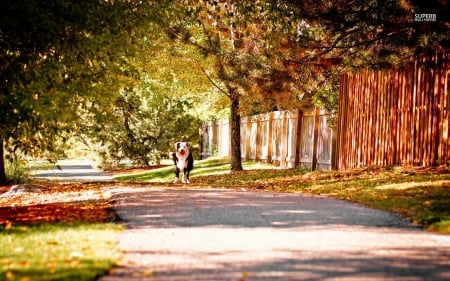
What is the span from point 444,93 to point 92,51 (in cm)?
806

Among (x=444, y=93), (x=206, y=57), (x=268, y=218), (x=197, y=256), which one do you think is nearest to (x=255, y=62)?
(x=206, y=57)

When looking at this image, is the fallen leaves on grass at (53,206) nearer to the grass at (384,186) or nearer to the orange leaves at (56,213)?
the orange leaves at (56,213)

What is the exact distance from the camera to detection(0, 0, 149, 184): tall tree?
445 inches

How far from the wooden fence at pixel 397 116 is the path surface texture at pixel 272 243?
500 cm

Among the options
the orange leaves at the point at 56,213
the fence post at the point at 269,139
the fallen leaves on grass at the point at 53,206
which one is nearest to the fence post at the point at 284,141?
the fence post at the point at 269,139

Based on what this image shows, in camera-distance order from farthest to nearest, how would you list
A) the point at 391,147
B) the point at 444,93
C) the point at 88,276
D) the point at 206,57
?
the point at 206,57 < the point at 391,147 < the point at 444,93 < the point at 88,276

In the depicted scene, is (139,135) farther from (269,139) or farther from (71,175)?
(269,139)

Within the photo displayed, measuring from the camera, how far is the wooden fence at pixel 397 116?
15.8m

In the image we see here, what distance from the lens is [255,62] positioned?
19562 mm

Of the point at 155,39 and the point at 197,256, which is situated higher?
the point at 155,39

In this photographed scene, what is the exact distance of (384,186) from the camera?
570 inches

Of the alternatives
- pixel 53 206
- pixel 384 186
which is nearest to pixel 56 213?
pixel 53 206

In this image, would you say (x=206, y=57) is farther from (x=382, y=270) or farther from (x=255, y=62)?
(x=382, y=270)

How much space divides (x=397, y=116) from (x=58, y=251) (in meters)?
12.0
